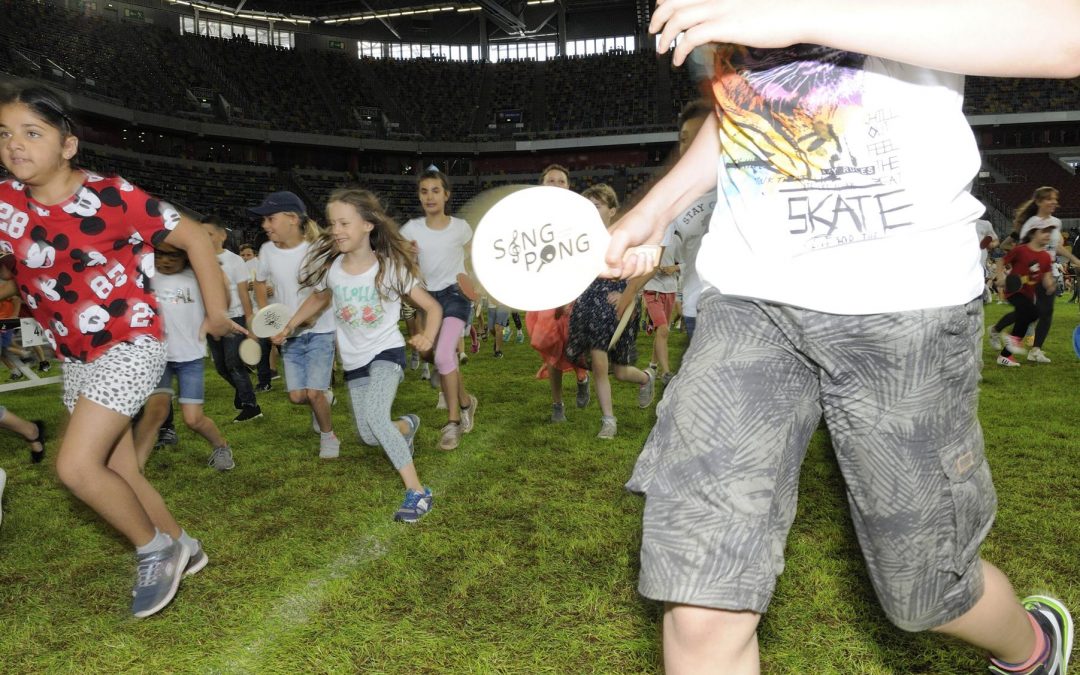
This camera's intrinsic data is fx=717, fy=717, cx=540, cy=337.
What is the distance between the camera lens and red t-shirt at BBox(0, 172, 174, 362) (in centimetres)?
263

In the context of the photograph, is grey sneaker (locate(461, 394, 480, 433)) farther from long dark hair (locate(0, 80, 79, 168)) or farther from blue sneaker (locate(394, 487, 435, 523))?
long dark hair (locate(0, 80, 79, 168))

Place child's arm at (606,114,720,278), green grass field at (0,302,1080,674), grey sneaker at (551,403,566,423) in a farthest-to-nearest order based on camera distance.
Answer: grey sneaker at (551,403,566,423)
green grass field at (0,302,1080,674)
child's arm at (606,114,720,278)

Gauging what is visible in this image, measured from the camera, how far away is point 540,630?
2.57 m

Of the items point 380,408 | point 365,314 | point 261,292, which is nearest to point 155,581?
point 380,408

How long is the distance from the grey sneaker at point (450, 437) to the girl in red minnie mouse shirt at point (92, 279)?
249 centimetres

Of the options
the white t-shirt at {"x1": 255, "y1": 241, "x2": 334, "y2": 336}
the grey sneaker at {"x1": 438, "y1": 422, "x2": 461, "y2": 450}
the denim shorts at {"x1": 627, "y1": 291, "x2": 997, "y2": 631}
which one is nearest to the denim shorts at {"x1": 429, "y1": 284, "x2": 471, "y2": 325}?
the grey sneaker at {"x1": 438, "y1": 422, "x2": 461, "y2": 450}

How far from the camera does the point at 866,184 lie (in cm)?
134

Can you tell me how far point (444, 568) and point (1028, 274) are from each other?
7.46 meters

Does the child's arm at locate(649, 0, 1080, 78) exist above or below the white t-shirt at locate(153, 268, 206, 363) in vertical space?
above

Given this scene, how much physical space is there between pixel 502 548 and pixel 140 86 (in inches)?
1454

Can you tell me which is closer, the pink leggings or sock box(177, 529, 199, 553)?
sock box(177, 529, 199, 553)

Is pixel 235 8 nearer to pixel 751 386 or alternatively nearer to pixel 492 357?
pixel 492 357

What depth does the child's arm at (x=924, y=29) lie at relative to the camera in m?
1.10

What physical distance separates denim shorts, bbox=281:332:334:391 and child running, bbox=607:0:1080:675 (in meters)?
4.20
